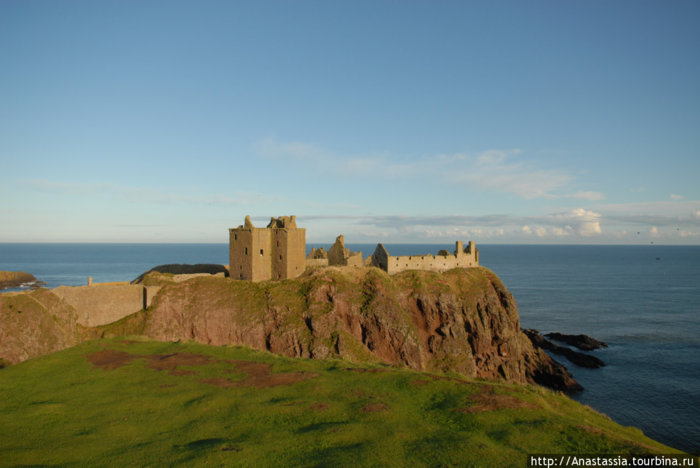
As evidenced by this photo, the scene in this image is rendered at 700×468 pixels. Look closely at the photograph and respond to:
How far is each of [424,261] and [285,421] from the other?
5063 cm

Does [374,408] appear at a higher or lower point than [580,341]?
higher

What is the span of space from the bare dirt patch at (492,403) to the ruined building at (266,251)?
132 feet

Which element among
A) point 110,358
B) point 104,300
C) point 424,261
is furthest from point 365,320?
point 110,358

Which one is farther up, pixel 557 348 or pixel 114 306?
pixel 114 306

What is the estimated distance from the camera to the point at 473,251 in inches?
2827

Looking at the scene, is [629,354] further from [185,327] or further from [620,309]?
[185,327]

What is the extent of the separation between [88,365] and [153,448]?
14497 mm

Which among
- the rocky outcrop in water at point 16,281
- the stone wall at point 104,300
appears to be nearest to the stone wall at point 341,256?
the stone wall at point 104,300

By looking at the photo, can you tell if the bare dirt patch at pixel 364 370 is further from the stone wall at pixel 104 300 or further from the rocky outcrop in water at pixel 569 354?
the rocky outcrop in water at pixel 569 354

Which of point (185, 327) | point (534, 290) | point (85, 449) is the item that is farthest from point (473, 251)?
point (534, 290)

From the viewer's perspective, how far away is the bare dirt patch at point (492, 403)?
59.6 feet

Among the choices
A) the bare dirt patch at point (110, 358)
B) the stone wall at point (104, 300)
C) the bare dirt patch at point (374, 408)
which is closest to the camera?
the bare dirt patch at point (374, 408)

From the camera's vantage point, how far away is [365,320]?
52.2m

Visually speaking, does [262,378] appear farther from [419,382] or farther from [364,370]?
[419,382]
